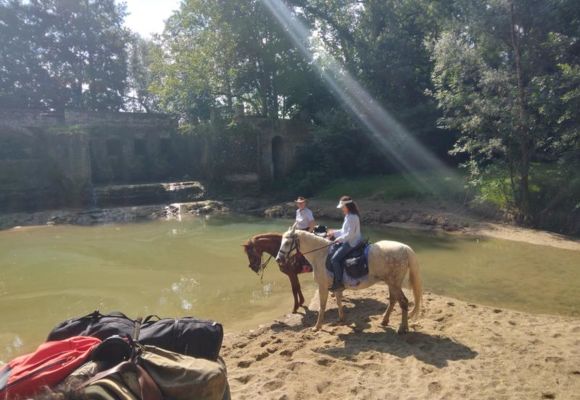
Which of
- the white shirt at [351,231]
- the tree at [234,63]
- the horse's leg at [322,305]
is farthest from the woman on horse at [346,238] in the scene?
the tree at [234,63]

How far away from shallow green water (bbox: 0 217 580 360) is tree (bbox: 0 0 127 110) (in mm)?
26123

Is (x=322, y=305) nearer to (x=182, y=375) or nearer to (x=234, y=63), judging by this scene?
(x=182, y=375)

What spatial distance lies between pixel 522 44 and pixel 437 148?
31.6ft

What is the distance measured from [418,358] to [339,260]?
1.93 meters

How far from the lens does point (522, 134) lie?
15.7m

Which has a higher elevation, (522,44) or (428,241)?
(522,44)

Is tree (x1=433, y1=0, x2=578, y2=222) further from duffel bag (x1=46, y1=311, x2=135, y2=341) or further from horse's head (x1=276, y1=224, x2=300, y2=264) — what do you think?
duffel bag (x1=46, y1=311, x2=135, y2=341)

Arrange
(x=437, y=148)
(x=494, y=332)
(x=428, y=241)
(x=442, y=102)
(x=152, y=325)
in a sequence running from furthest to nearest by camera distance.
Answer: (x=437, y=148)
(x=442, y=102)
(x=428, y=241)
(x=494, y=332)
(x=152, y=325)

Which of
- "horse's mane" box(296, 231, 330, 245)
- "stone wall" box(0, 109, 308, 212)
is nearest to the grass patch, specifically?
"stone wall" box(0, 109, 308, 212)

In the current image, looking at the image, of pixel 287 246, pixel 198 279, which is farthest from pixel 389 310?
pixel 198 279

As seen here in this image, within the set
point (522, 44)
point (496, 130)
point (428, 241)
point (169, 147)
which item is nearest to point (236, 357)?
point (428, 241)

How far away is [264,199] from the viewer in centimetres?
2675

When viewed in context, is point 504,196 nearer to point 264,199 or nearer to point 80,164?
point 264,199

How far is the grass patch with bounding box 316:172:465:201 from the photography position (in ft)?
67.2
